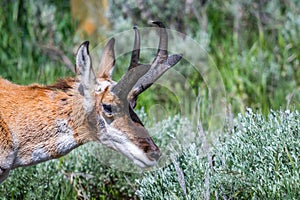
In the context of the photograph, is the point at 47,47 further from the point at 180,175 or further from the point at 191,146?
the point at 180,175

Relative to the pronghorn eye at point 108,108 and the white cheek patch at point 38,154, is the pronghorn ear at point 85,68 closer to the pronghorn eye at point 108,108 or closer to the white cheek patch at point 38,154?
the pronghorn eye at point 108,108

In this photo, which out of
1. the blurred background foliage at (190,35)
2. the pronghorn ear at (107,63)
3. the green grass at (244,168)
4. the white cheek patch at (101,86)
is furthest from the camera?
the blurred background foliage at (190,35)

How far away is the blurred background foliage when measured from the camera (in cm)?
694

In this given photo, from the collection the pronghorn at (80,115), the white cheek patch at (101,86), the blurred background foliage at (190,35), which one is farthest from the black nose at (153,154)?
the blurred background foliage at (190,35)

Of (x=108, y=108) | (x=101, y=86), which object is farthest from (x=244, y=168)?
(x=101, y=86)

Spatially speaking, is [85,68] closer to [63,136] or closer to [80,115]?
[80,115]

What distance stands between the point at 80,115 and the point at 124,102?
0.28 metres

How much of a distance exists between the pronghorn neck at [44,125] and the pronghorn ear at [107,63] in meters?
0.20

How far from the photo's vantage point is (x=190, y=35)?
805 centimetres

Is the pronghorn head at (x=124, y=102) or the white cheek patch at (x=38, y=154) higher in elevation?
the pronghorn head at (x=124, y=102)

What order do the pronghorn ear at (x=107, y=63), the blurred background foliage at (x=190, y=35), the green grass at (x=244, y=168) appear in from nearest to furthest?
the green grass at (x=244, y=168) < the pronghorn ear at (x=107, y=63) < the blurred background foliage at (x=190, y=35)

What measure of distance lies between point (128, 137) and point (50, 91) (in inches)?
22.6

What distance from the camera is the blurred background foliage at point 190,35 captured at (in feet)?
22.8

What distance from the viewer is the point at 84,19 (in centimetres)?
852
